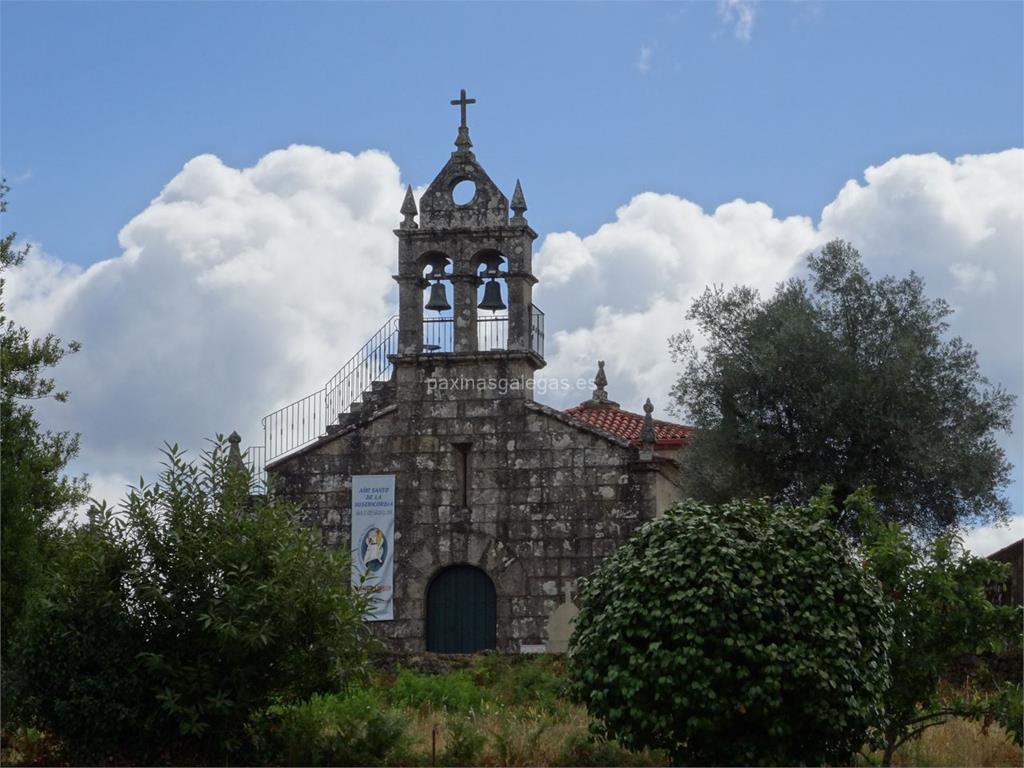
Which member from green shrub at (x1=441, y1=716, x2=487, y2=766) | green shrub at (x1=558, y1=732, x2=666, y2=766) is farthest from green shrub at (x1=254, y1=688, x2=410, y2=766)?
green shrub at (x1=558, y1=732, x2=666, y2=766)

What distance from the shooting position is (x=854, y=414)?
1050 inches

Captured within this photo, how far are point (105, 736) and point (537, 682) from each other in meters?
8.01

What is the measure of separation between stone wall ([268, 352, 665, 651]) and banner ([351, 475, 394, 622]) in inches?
5.6

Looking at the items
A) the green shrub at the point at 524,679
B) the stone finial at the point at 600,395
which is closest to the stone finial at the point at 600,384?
the stone finial at the point at 600,395

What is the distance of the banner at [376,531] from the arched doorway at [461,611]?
31.7 inches

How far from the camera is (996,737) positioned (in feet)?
57.9

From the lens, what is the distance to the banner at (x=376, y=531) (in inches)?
1149

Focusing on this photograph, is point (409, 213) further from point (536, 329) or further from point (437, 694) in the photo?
point (437, 694)

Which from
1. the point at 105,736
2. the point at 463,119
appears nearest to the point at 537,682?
the point at 105,736

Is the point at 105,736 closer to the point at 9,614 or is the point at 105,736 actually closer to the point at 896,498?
the point at 9,614

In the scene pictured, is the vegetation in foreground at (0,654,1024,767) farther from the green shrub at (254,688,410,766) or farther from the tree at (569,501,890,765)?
the tree at (569,501,890,765)

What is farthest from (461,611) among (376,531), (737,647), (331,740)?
(737,647)

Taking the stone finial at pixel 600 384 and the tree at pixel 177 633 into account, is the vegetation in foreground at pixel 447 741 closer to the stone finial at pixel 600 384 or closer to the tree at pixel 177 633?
the tree at pixel 177 633

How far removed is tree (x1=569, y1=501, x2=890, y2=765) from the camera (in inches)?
567
